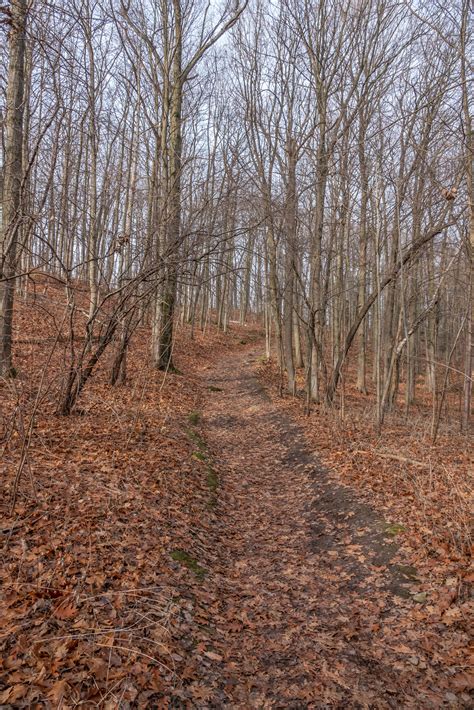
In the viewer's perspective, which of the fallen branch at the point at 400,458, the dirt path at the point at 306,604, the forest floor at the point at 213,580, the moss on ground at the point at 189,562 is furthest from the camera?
the fallen branch at the point at 400,458

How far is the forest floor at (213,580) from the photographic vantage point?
Answer: 290cm

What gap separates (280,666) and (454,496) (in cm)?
335

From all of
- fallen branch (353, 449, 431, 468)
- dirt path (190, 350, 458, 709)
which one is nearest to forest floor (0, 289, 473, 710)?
dirt path (190, 350, 458, 709)

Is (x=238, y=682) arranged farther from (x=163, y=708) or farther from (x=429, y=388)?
(x=429, y=388)

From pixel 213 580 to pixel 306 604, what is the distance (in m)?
0.95

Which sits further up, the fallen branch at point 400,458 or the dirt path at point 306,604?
the fallen branch at point 400,458

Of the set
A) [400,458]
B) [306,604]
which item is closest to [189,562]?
[306,604]

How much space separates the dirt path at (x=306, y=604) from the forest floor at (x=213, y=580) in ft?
0.05

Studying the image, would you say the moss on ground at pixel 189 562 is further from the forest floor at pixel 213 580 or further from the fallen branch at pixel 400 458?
the fallen branch at pixel 400 458

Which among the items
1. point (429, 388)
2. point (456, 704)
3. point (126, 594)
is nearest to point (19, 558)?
point (126, 594)

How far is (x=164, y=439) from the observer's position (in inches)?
309

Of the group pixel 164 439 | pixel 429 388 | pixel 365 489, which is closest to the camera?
pixel 365 489

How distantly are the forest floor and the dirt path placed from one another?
2 cm

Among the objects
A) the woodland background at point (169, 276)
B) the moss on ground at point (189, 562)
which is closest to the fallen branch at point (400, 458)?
the woodland background at point (169, 276)
